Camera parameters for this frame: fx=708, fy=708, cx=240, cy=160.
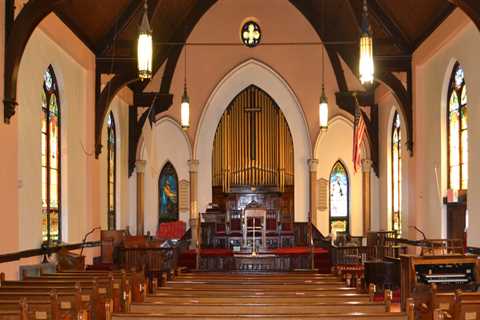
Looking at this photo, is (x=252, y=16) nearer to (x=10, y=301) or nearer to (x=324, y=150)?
(x=324, y=150)

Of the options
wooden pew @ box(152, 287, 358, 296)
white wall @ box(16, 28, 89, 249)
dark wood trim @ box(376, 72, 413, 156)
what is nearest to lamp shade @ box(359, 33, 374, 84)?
wooden pew @ box(152, 287, 358, 296)

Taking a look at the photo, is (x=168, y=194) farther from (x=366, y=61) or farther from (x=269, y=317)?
(x=269, y=317)

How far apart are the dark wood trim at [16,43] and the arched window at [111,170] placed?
833 centimetres

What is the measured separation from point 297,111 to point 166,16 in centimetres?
591

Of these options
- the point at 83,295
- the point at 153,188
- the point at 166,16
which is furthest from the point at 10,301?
the point at 153,188

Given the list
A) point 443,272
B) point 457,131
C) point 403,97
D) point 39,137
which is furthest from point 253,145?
point 443,272

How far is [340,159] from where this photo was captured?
79.0ft

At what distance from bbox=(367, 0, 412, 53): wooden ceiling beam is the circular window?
6.78 metres

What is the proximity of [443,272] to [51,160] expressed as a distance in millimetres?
8694

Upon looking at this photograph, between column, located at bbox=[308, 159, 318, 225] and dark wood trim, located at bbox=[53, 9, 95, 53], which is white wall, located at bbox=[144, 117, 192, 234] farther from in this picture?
dark wood trim, located at bbox=[53, 9, 95, 53]

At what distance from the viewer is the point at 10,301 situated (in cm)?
758

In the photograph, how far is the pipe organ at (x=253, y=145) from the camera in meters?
24.0

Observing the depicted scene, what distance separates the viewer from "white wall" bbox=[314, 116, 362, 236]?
23.8 m

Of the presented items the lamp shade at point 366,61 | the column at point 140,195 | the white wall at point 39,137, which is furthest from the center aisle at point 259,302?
the column at point 140,195
